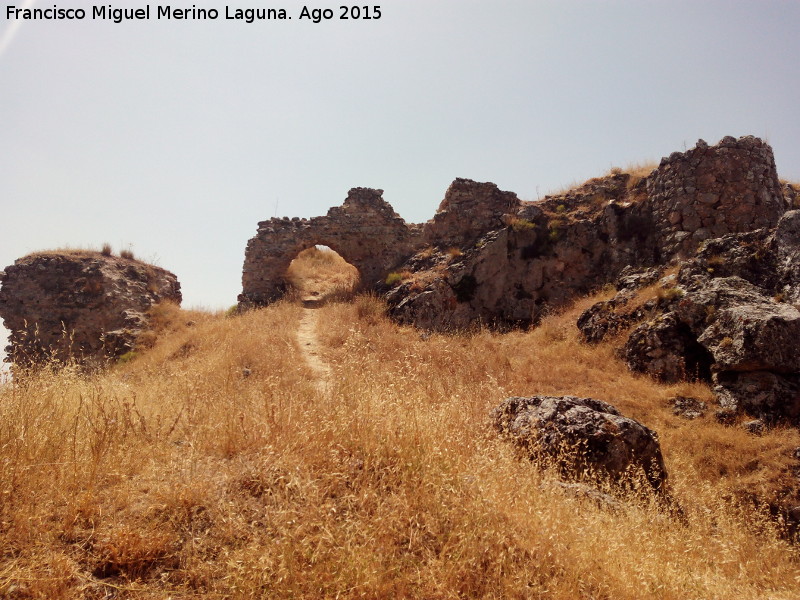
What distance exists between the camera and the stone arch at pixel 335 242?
1698 cm

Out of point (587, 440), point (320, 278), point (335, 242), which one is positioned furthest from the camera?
point (320, 278)

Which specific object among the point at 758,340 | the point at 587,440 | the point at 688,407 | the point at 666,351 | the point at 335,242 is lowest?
the point at 688,407

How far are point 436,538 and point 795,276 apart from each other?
31.6 feet

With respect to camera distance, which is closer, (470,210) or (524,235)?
(524,235)

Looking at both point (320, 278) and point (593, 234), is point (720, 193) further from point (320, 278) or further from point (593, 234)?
point (320, 278)

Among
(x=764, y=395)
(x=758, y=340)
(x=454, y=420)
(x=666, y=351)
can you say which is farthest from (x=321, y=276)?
(x=764, y=395)

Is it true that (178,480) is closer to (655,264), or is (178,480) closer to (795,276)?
(795,276)

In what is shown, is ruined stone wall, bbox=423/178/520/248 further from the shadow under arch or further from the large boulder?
the large boulder

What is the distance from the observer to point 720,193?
40.7 feet

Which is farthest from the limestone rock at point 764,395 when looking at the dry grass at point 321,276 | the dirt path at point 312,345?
the dry grass at point 321,276

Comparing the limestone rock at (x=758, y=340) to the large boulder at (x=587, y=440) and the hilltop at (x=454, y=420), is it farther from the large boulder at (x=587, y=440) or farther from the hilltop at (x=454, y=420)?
the large boulder at (x=587, y=440)

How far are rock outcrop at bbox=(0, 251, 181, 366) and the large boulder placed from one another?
12.7 m

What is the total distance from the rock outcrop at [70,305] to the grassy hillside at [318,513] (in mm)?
9727

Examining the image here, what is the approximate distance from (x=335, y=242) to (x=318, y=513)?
48.1 ft
